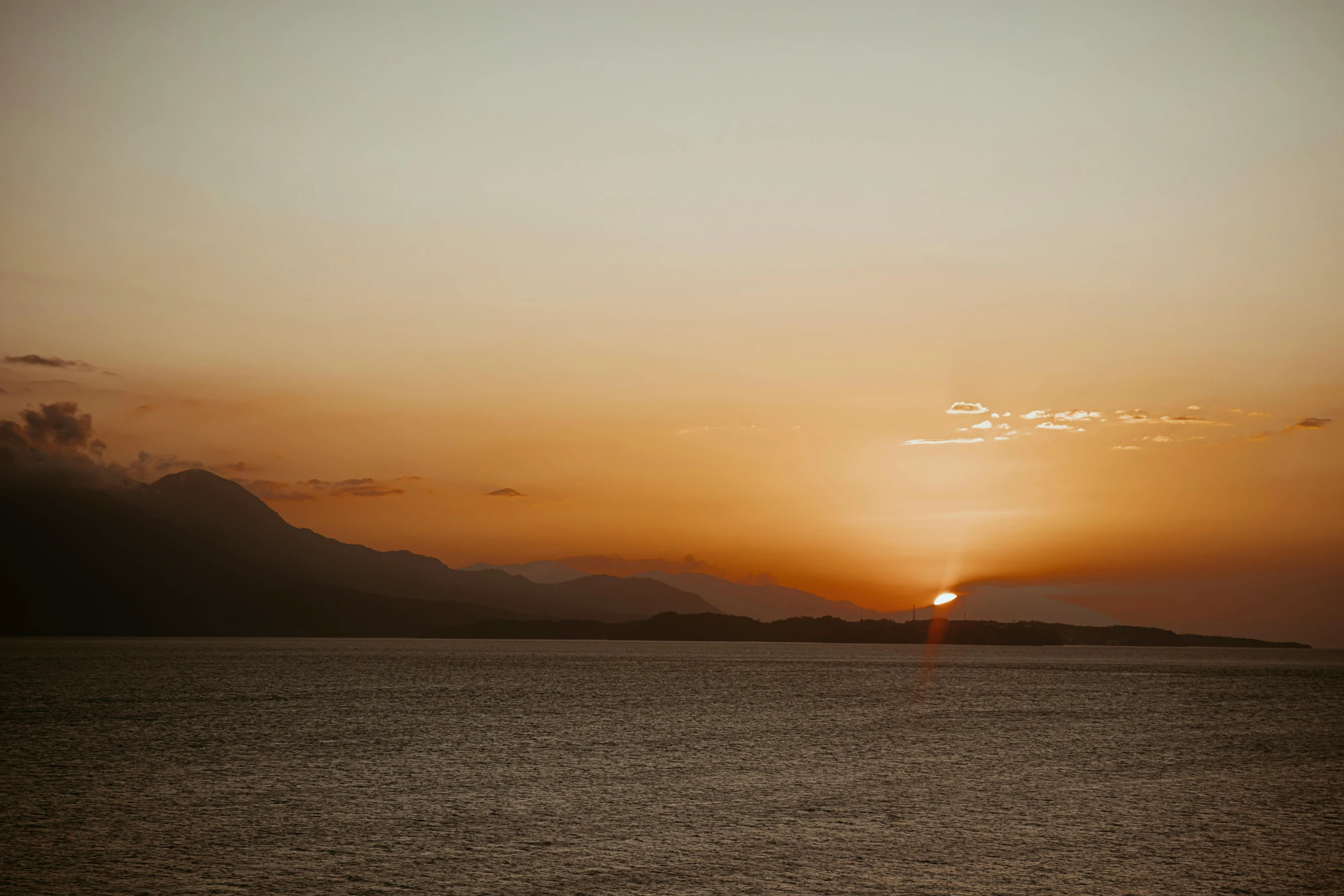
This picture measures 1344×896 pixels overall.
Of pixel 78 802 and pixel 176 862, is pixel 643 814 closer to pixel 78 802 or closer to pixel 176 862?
pixel 176 862

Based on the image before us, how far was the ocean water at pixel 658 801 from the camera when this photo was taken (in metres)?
32.5

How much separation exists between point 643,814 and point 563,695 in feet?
265

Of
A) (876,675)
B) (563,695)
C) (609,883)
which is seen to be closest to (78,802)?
(609,883)

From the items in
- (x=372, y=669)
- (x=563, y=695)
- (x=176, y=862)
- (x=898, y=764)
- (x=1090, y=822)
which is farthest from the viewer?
(x=372, y=669)

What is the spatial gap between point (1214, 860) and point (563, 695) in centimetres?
9303

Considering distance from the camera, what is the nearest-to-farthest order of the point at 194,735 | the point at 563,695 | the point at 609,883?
the point at 609,883
the point at 194,735
the point at 563,695

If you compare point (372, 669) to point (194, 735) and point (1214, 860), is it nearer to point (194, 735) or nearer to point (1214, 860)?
point (194, 735)

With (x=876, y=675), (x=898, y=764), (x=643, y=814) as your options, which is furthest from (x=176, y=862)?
(x=876, y=675)

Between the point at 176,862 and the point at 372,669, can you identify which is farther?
the point at 372,669

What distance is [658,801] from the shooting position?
45781mm

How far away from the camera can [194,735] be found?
72.8 metres

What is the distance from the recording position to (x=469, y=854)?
3516 cm

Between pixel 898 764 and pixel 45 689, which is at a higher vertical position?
pixel 898 764

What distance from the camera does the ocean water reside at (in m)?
32.5
